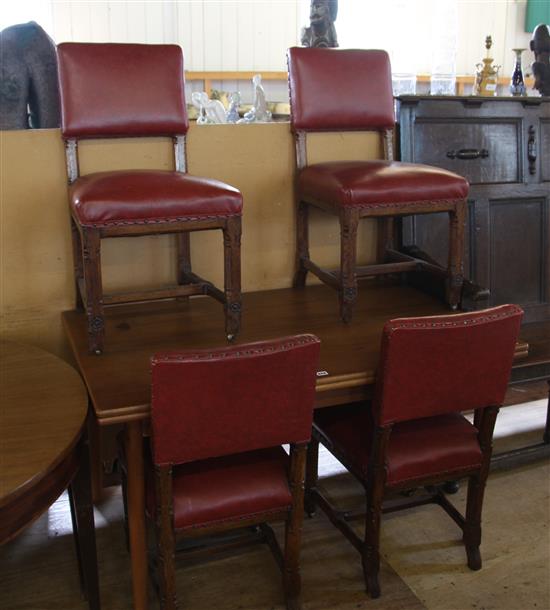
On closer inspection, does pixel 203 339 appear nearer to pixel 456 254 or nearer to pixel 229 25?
pixel 456 254

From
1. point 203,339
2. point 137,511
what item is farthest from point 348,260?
point 137,511

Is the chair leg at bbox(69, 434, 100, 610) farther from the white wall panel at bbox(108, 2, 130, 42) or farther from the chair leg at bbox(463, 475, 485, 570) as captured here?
the white wall panel at bbox(108, 2, 130, 42)

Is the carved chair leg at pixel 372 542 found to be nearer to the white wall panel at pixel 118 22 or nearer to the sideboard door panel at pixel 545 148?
the sideboard door panel at pixel 545 148

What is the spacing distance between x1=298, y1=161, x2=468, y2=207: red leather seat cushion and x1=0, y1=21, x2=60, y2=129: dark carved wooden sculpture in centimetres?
93

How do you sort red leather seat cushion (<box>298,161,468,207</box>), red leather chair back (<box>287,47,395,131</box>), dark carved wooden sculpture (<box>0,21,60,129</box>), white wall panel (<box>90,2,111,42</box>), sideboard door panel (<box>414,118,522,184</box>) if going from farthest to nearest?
white wall panel (<box>90,2,111,42</box>) → sideboard door panel (<box>414,118,522,184</box>) → red leather chair back (<box>287,47,395,131</box>) → dark carved wooden sculpture (<box>0,21,60,129</box>) → red leather seat cushion (<box>298,161,468,207</box>)

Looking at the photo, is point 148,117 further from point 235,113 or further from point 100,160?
point 235,113

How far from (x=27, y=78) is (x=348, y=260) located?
3.97ft

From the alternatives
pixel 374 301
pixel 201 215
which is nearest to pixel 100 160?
pixel 201 215

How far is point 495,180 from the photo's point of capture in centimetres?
289

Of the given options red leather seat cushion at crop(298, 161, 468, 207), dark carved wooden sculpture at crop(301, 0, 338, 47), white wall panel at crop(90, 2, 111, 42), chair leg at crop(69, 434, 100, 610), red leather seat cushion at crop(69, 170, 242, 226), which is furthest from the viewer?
white wall panel at crop(90, 2, 111, 42)

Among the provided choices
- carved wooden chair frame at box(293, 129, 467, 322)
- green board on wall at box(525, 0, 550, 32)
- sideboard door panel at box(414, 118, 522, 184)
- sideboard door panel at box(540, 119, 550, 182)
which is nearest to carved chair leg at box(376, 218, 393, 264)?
carved wooden chair frame at box(293, 129, 467, 322)

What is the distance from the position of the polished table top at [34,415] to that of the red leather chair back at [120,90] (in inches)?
28.3

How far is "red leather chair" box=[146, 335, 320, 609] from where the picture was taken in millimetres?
1580

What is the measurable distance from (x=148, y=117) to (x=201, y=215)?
0.53m
